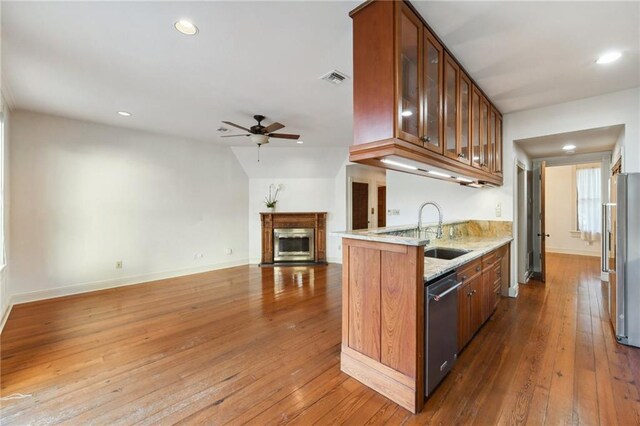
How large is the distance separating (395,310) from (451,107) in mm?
1762

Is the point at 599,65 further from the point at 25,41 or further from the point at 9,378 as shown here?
the point at 9,378

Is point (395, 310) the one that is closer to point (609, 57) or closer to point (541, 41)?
point (541, 41)

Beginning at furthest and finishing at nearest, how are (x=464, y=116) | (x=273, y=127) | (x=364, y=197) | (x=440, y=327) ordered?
1. (x=364, y=197)
2. (x=273, y=127)
3. (x=464, y=116)
4. (x=440, y=327)

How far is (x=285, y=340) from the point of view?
2666mm

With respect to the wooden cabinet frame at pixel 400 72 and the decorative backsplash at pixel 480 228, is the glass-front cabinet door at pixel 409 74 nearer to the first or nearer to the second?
the wooden cabinet frame at pixel 400 72

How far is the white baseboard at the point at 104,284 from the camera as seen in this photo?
12.3 feet

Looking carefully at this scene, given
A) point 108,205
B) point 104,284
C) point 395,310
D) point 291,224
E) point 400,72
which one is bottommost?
point 104,284

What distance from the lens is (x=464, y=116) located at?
260 cm

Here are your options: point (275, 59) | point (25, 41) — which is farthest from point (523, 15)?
point (25, 41)

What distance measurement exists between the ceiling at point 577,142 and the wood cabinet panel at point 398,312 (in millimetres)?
3293

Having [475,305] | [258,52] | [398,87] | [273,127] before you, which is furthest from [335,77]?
[475,305]

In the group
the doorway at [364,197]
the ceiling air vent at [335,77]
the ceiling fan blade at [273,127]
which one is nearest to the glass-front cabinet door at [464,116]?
the ceiling air vent at [335,77]

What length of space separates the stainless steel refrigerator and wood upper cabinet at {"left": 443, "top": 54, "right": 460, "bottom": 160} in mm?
1632

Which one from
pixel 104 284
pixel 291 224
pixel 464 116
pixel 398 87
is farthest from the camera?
pixel 291 224
